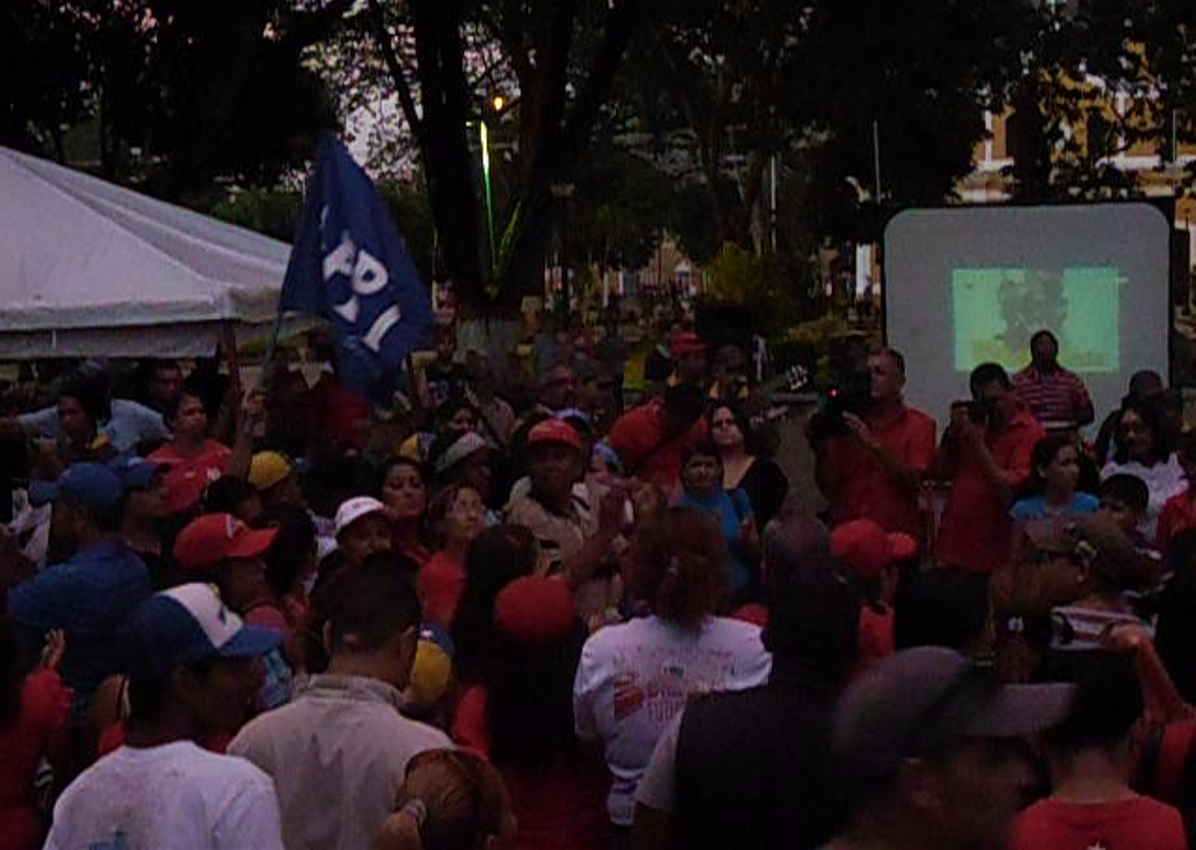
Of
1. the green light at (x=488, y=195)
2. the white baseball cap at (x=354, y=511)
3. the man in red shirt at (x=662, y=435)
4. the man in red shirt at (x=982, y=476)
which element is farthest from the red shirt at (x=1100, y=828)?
the green light at (x=488, y=195)

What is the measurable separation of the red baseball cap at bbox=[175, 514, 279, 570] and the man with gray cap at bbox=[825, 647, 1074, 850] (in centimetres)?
347

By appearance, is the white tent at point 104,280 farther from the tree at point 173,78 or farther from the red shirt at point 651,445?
the tree at point 173,78

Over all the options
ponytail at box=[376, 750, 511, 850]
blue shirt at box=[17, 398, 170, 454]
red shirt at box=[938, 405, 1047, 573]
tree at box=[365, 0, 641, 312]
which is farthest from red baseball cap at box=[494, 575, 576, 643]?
tree at box=[365, 0, 641, 312]

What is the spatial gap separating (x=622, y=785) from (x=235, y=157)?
65.6 ft

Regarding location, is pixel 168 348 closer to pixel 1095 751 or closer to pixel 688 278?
pixel 1095 751

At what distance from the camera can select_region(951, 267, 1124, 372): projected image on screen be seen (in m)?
17.9

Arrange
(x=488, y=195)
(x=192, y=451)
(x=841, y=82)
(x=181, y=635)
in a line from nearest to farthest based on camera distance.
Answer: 1. (x=181, y=635)
2. (x=192, y=451)
3. (x=841, y=82)
4. (x=488, y=195)

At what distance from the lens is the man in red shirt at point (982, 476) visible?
944cm

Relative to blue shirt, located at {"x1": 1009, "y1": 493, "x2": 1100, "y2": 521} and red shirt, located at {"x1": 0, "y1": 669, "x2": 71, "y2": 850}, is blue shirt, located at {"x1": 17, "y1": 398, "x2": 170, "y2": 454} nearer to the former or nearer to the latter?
blue shirt, located at {"x1": 1009, "y1": 493, "x2": 1100, "y2": 521}

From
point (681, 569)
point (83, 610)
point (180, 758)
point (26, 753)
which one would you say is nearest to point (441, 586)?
point (83, 610)

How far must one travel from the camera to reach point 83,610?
19.7 feet

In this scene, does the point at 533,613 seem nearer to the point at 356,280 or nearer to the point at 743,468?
the point at 743,468

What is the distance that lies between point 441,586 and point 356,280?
129 inches

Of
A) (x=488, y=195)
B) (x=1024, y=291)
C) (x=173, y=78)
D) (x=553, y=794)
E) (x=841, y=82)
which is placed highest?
(x=173, y=78)
